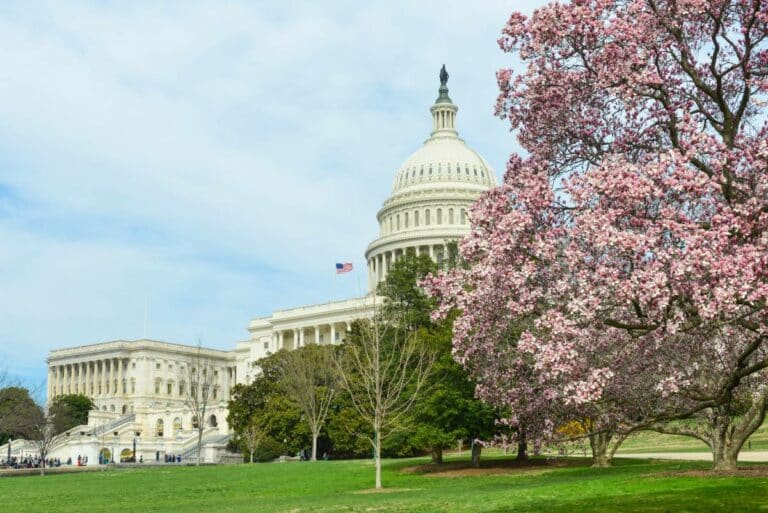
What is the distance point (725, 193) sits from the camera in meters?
13.3

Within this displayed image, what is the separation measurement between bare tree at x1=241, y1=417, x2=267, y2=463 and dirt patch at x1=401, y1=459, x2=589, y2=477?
889 inches

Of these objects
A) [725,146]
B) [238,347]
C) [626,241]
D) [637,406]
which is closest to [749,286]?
[626,241]

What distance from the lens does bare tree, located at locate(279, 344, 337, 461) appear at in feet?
224

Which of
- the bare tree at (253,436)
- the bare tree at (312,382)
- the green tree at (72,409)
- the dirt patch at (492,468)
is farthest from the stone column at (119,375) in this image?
the dirt patch at (492,468)

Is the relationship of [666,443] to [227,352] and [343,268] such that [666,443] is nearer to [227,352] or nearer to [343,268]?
[343,268]

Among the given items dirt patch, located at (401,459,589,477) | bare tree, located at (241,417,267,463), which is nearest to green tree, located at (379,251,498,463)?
dirt patch, located at (401,459,589,477)

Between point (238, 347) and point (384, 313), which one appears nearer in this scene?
point (384, 313)

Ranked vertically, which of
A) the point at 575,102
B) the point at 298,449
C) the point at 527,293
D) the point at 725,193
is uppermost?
the point at 575,102

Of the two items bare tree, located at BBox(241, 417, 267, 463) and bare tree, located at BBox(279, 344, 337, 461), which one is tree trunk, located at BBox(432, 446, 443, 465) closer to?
bare tree, located at BBox(279, 344, 337, 461)

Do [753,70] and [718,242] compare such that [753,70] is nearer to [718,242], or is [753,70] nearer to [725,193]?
[725,193]

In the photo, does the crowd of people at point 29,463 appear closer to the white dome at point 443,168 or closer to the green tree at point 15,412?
the green tree at point 15,412

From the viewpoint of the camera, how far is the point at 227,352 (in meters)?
173

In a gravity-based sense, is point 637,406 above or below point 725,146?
below

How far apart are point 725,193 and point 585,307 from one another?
2863 mm
